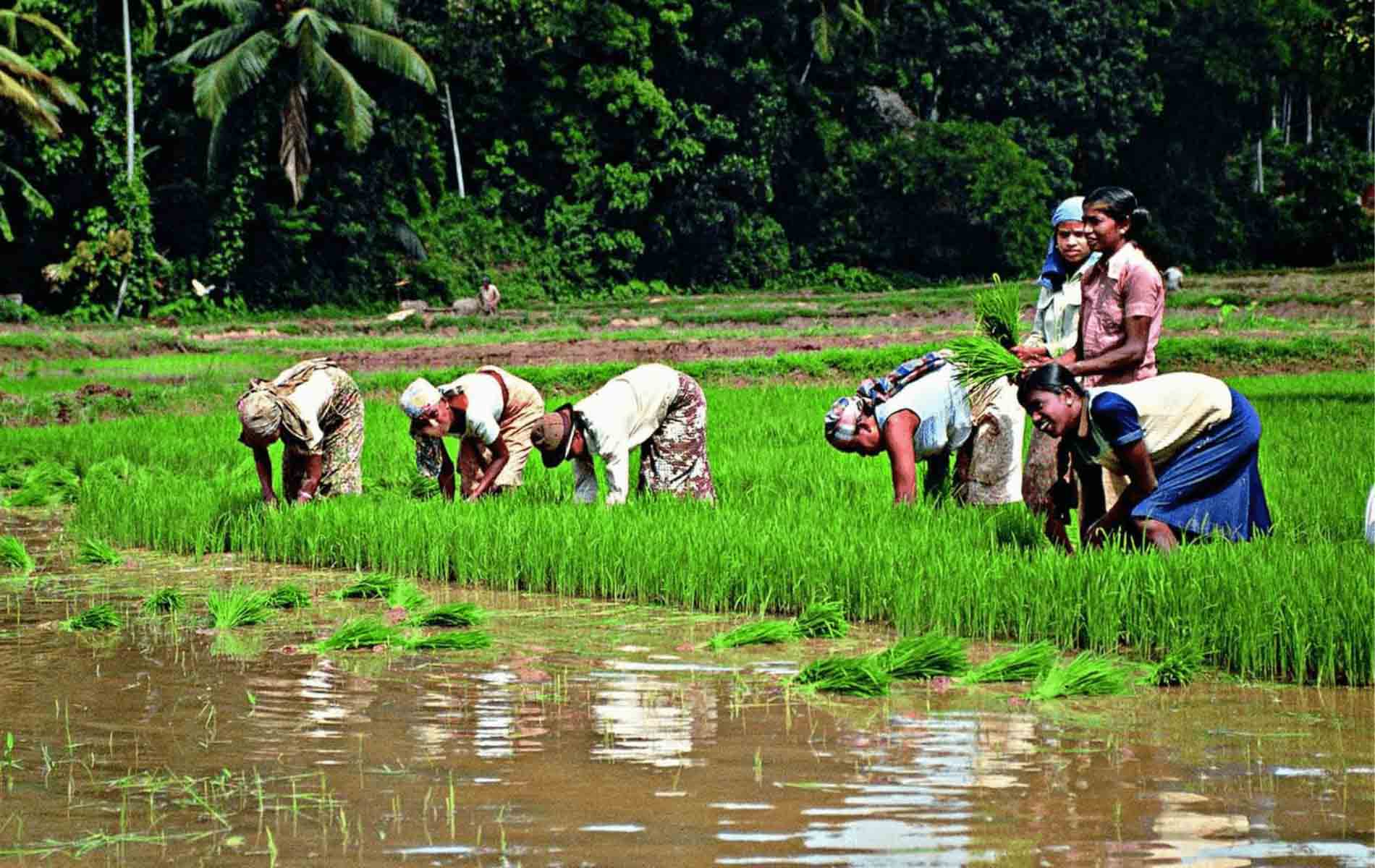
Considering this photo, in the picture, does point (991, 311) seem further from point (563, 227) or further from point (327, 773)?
point (563, 227)

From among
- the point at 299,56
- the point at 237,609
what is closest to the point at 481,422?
the point at 237,609

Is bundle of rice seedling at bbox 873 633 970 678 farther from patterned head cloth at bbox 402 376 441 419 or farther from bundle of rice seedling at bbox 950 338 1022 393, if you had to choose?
patterned head cloth at bbox 402 376 441 419

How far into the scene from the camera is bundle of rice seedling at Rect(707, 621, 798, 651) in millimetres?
5418

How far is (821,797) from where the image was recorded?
3.66 metres

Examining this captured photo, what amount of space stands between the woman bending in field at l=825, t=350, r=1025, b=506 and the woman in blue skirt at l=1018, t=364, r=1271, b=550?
1.01 m

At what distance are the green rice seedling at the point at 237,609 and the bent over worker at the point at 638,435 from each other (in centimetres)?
147

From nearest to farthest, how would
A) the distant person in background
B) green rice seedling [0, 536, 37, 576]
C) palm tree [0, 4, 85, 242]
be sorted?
the distant person in background < green rice seedling [0, 536, 37, 576] < palm tree [0, 4, 85, 242]

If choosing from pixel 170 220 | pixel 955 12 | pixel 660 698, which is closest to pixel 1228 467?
pixel 660 698

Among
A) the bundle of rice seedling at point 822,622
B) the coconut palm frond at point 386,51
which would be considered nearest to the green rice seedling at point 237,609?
the bundle of rice seedling at point 822,622

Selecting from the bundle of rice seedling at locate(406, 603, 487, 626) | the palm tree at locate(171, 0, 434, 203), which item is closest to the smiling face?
the bundle of rice seedling at locate(406, 603, 487, 626)

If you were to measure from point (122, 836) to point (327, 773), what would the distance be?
0.56 m

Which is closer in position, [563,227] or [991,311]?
[991,311]

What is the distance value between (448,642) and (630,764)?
1.63 metres

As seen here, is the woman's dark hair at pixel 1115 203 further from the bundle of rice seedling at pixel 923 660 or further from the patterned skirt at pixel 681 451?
the patterned skirt at pixel 681 451
